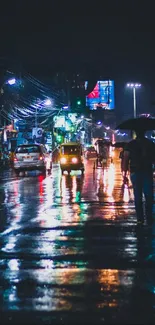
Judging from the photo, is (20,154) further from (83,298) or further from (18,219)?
(83,298)

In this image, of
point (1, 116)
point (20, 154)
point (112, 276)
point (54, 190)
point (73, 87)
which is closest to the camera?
point (112, 276)

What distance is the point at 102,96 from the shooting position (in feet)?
358

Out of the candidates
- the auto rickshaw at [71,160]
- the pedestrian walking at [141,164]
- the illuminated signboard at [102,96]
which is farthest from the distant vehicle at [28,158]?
the illuminated signboard at [102,96]

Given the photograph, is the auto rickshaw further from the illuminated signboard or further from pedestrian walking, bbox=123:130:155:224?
the illuminated signboard

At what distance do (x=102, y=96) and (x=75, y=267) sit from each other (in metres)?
103

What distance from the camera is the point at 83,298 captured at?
569 cm

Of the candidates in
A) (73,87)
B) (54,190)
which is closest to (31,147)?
(54,190)

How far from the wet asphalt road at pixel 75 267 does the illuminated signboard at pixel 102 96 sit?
89.1 meters

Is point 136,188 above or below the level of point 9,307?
above

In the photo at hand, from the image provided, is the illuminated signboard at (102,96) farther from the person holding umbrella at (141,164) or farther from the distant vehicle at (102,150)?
the person holding umbrella at (141,164)

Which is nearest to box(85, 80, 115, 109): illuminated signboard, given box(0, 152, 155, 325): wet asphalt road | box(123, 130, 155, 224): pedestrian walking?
box(0, 152, 155, 325): wet asphalt road

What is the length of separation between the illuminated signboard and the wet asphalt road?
89.1 metres

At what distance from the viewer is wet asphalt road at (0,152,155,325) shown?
5.23m

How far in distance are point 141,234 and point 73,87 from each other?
7744 cm
